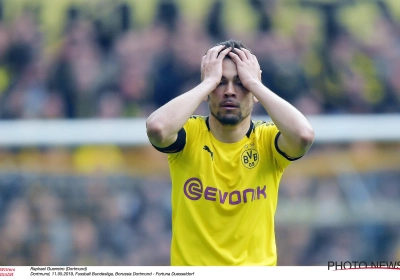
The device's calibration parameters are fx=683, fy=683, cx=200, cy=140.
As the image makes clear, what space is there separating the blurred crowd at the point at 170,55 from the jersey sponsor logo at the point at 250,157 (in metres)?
3.27

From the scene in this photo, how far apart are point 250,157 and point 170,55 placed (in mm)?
3755

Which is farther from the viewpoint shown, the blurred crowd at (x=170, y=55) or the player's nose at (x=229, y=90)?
the blurred crowd at (x=170, y=55)

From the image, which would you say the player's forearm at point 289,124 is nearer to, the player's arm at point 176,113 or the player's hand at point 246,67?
the player's hand at point 246,67

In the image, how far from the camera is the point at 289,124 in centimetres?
349

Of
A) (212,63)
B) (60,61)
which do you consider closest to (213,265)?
(212,63)

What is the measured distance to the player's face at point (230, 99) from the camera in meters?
3.60

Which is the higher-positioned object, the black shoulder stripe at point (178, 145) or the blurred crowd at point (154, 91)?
the blurred crowd at point (154, 91)

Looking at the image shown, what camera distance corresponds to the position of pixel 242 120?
366 cm

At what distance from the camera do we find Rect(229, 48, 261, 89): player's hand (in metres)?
3.63

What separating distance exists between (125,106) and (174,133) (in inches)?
145

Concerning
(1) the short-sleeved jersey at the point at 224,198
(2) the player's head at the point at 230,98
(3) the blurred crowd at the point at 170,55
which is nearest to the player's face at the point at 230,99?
(2) the player's head at the point at 230,98

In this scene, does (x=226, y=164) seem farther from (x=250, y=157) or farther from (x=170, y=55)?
(x=170, y=55)

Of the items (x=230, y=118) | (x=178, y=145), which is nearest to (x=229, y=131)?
(x=230, y=118)

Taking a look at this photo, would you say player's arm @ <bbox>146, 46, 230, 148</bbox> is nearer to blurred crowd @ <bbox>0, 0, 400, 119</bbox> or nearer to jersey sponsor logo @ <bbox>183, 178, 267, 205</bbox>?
jersey sponsor logo @ <bbox>183, 178, 267, 205</bbox>
